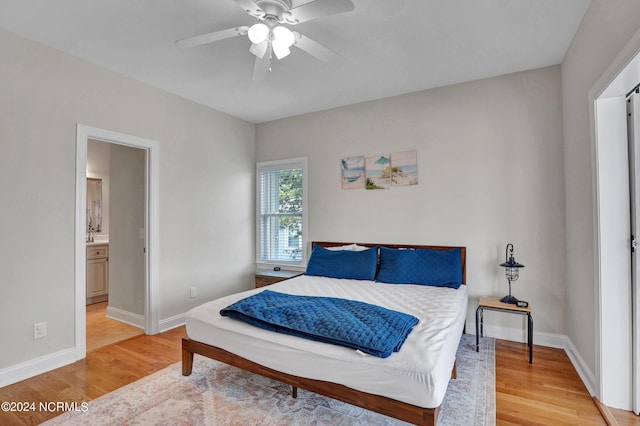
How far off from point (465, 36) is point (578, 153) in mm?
1266

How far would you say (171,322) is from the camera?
11.9ft

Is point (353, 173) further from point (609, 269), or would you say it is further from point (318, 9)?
point (609, 269)

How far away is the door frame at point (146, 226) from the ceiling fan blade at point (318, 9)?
7.10 feet

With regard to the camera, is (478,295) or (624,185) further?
(478,295)

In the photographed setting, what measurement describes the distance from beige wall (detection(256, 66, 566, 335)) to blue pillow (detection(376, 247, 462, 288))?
0.28 m

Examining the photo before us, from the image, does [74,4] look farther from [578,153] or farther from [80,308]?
[578,153]

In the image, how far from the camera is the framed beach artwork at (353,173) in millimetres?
3957

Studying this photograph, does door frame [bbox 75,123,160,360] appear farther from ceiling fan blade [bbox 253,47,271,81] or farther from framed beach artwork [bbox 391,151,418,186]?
framed beach artwork [bbox 391,151,418,186]

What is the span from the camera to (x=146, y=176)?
344 cm

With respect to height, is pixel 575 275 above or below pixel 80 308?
above

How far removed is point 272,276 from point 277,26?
3.00 metres

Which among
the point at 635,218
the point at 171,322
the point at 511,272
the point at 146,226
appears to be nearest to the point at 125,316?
the point at 171,322

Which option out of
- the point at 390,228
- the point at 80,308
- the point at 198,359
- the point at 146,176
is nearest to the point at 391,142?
the point at 390,228

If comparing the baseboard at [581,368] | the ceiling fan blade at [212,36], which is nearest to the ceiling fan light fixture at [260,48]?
the ceiling fan blade at [212,36]
